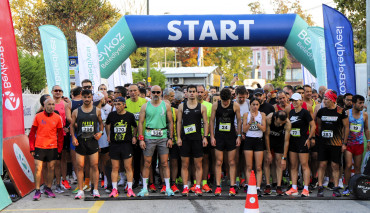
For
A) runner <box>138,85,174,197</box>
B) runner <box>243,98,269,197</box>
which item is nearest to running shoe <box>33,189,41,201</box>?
runner <box>138,85,174,197</box>

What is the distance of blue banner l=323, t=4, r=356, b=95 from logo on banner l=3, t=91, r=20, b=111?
22.7 feet

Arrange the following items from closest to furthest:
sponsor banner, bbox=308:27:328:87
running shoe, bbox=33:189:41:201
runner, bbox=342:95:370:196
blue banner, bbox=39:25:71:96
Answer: running shoe, bbox=33:189:41:201, runner, bbox=342:95:370:196, sponsor banner, bbox=308:27:328:87, blue banner, bbox=39:25:71:96

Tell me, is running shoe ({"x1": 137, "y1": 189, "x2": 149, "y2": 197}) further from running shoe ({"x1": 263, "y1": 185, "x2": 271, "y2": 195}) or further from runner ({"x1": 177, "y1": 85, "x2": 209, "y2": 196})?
running shoe ({"x1": 263, "y1": 185, "x2": 271, "y2": 195})

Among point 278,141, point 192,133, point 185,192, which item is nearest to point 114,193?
point 185,192

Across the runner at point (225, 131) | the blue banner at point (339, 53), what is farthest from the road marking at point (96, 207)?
the blue banner at point (339, 53)

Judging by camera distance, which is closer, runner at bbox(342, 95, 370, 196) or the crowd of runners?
the crowd of runners

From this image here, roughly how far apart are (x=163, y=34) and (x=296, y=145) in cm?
483

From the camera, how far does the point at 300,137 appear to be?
8.08 meters

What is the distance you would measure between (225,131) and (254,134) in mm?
543

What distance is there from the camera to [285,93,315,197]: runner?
8.02m

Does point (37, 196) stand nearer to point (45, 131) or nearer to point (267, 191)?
point (45, 131)

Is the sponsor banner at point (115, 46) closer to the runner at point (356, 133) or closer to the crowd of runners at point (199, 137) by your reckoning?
the crowd of runners at point (199, 137)

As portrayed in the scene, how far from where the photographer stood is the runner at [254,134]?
8.06m

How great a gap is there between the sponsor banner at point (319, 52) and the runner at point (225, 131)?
387 cm
